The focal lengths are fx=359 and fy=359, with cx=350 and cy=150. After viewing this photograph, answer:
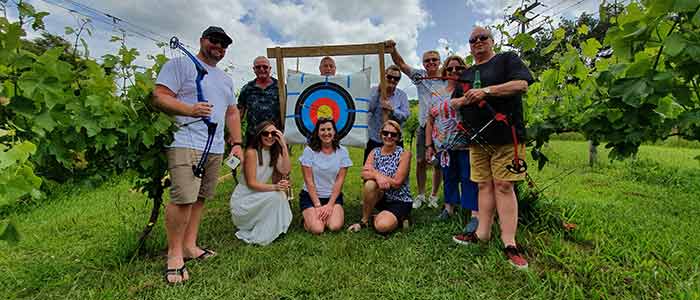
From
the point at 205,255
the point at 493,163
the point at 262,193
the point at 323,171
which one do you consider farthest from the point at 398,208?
the point at 205,255

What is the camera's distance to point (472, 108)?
8.71 ft

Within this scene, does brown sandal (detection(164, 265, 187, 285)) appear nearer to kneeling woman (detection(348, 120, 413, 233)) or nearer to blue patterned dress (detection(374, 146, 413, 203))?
kneeling woman (detection(348, 120, 413, 233))

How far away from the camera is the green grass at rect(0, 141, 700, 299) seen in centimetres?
227

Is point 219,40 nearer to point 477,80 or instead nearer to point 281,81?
point 281,81

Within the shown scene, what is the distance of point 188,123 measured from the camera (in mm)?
2477

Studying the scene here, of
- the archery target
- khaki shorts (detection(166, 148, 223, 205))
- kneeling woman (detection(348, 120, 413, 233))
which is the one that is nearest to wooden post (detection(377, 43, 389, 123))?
the archery target

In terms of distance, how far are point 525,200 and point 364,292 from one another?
1.88 metres

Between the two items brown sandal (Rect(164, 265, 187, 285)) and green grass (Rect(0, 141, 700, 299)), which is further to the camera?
brown sandal (Rect(164, 265, 187, 285))

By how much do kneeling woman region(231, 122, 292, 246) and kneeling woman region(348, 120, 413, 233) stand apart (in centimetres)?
72

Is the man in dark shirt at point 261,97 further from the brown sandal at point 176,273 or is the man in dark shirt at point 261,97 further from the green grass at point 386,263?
the brown sandal at point 176,273

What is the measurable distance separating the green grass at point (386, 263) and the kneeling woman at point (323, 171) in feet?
0.98

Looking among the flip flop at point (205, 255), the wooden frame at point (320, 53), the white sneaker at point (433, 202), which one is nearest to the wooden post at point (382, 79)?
the wooden frame at point (320, 53)

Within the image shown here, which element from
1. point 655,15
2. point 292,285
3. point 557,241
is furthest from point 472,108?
point 292,285

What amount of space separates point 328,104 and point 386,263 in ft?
6.64
